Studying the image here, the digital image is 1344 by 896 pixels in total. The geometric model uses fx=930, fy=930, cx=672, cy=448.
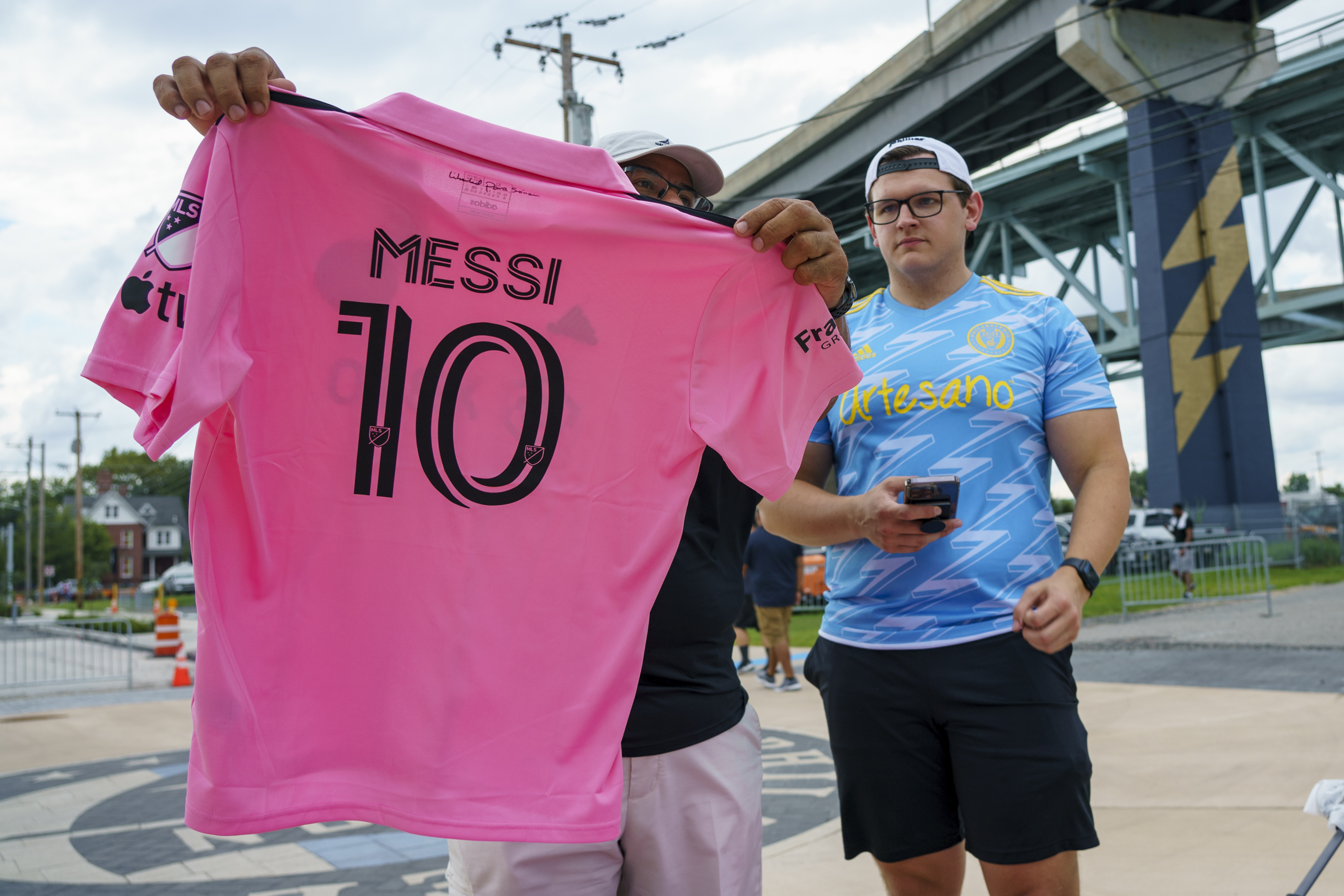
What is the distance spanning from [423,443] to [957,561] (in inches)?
51.7

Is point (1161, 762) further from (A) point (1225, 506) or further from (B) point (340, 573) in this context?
(A) point (1225, 506)

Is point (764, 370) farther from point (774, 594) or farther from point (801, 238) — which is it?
point (774, 594)

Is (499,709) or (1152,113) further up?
(1152,113)

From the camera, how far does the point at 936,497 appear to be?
210 centimetres

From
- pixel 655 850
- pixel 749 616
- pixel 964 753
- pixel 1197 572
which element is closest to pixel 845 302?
pixel 964 753

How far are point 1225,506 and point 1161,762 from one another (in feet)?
65.3

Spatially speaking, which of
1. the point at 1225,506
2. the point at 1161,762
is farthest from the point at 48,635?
the point at 1225,506

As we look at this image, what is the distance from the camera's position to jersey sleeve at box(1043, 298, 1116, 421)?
7.76 feet

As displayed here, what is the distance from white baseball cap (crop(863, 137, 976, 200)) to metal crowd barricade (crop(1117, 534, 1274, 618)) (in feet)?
47.3

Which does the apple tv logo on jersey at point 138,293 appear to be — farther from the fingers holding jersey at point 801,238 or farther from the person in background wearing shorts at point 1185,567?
the person in background wearing shorts at point 1185,567

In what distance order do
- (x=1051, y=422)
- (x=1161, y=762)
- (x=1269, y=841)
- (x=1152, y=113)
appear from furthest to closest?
1. (x=1152, y=113)
2. (x=1161, y=762)
3. (x=1269, y=841)
4. (x=1051, y=422)

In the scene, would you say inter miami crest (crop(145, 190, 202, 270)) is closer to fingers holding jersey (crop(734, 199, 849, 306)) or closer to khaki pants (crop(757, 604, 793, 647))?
fingers holding jersey (crop(734, 199, 849, 306))

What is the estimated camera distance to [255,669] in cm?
178

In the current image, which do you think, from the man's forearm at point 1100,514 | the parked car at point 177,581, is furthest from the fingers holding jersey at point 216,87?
the parked car at point 177,581
